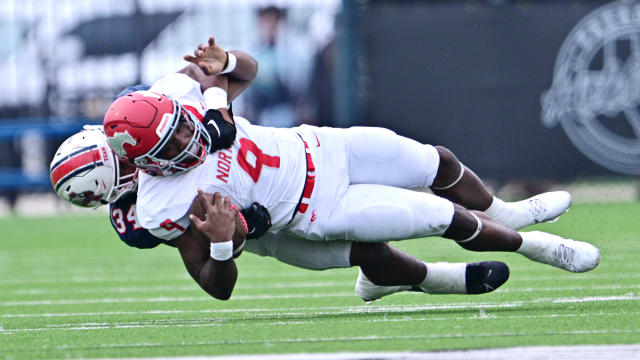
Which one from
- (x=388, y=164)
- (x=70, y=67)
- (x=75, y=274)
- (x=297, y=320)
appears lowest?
(x=70, y=67)

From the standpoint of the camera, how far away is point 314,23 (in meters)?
13.9

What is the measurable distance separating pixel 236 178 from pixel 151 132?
0.42 metres

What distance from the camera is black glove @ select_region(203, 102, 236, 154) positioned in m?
4.70

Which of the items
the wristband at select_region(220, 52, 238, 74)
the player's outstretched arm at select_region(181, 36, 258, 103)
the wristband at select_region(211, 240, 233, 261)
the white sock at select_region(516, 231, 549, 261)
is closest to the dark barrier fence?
the white sock at select_region(516, 231, 549, 261)

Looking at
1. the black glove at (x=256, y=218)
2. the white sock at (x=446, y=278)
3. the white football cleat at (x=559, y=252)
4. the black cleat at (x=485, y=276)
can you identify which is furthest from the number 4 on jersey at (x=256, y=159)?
the white football cleat at (x=559, y=252)

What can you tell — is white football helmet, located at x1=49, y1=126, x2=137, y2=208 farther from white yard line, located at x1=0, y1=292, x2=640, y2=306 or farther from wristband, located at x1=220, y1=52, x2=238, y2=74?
white yard line, located at x1=0, y1=292, x2=640, y2=306

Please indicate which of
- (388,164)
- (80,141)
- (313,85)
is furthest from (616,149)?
(80,141)

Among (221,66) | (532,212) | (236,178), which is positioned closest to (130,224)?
(236,178)

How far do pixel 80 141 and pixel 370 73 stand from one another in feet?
24.2

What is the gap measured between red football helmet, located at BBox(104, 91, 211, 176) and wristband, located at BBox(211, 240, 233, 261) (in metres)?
0.37

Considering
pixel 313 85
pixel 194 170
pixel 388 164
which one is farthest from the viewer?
pixel 313 85

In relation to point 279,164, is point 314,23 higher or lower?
lower

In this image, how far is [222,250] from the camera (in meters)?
4.47

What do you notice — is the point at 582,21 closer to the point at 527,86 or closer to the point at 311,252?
the point at 527,86
